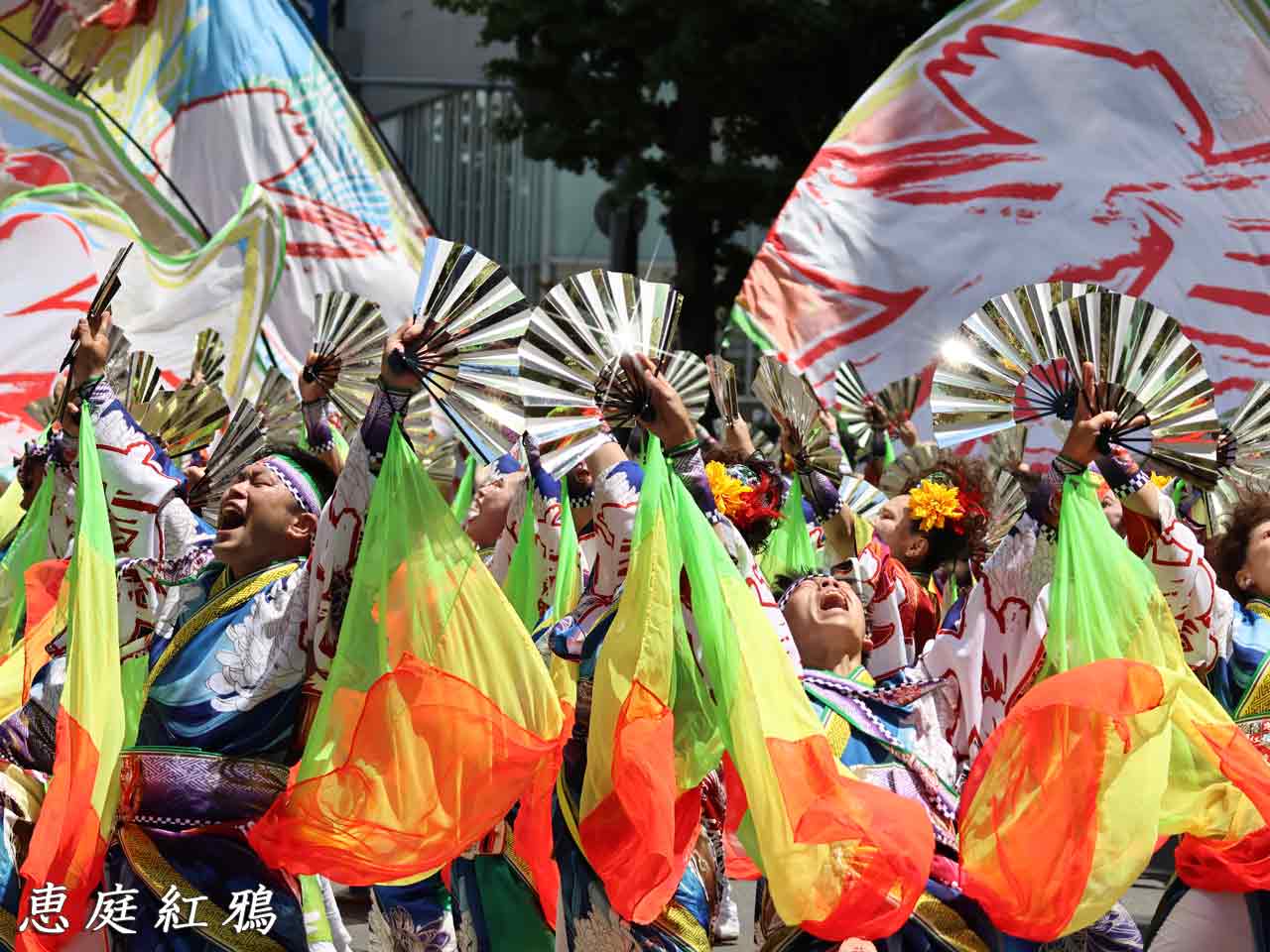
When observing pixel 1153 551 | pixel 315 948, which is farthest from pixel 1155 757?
pixel 315 948

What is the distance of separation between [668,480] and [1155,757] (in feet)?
3.50

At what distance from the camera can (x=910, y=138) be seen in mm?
8344

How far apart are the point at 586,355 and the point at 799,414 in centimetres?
232

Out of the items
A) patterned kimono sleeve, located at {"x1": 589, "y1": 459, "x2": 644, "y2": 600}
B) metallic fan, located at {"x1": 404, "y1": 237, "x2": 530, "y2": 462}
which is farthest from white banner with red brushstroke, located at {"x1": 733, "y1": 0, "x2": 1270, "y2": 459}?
metallic fan, located at {"x1": 404, "y1": 237, "x2": 530, "y2": 462}

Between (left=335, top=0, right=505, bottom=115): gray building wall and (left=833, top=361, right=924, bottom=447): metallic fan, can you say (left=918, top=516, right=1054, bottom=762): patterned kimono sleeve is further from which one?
(left=335, top=0, right=505, bottom=115): gray building wall

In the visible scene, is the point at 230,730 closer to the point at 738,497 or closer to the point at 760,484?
the point at 738,497

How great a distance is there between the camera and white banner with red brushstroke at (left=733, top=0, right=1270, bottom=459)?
7.65 m

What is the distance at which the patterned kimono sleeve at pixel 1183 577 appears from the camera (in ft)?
13.4

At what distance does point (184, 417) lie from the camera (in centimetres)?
486

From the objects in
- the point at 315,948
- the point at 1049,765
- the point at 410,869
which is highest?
the point at 1049,765

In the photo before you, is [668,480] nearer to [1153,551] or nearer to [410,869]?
[410,869]

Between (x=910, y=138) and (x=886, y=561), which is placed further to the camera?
(x=910, y=138)

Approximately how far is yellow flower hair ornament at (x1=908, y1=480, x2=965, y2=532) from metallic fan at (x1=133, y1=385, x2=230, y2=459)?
2056mm

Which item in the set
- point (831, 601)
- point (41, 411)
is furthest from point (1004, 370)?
point (41, 411)
